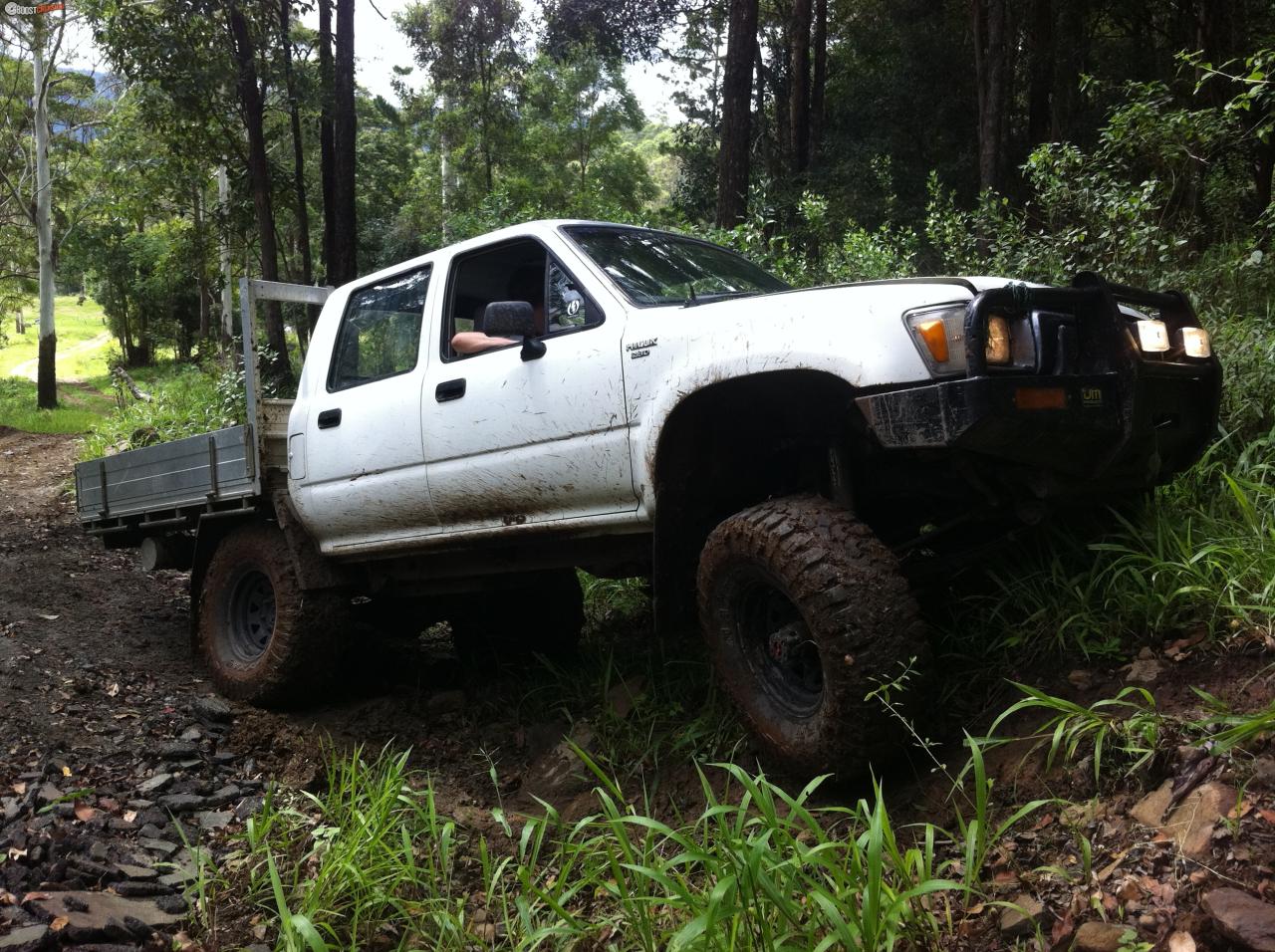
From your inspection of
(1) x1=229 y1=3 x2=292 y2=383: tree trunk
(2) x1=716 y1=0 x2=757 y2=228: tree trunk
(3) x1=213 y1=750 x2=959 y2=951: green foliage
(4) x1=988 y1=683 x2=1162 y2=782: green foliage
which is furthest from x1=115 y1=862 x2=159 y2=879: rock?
(1) x1=229 y1=3 x2=292 y2=383: tree trunk

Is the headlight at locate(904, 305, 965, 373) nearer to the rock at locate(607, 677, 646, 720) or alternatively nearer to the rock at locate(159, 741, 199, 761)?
the rock at locate(607, 677, 646, 720)

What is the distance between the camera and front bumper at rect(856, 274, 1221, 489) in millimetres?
2699

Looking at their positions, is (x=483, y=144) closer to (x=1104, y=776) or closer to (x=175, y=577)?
(x=175, y=577)

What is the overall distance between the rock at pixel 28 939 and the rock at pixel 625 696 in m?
2.21

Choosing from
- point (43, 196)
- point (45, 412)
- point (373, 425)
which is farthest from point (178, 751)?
point (43, 196)

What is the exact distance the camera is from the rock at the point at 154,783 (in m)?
3.93

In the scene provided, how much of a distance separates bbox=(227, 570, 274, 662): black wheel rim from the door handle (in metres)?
1.79

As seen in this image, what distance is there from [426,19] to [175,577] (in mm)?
20725

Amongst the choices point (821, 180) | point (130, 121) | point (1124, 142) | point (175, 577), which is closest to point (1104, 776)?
point (1124, 142)

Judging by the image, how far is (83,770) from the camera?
4.01 meters

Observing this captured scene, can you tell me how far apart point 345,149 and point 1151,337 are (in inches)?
490

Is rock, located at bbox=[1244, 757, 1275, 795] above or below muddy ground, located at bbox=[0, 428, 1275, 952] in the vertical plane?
above

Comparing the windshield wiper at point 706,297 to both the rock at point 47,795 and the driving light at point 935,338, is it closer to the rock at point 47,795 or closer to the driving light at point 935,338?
the driving light at point 935,338

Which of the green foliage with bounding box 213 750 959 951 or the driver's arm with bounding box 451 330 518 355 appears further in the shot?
the driver's arm with bounding box 451 330 518 355
